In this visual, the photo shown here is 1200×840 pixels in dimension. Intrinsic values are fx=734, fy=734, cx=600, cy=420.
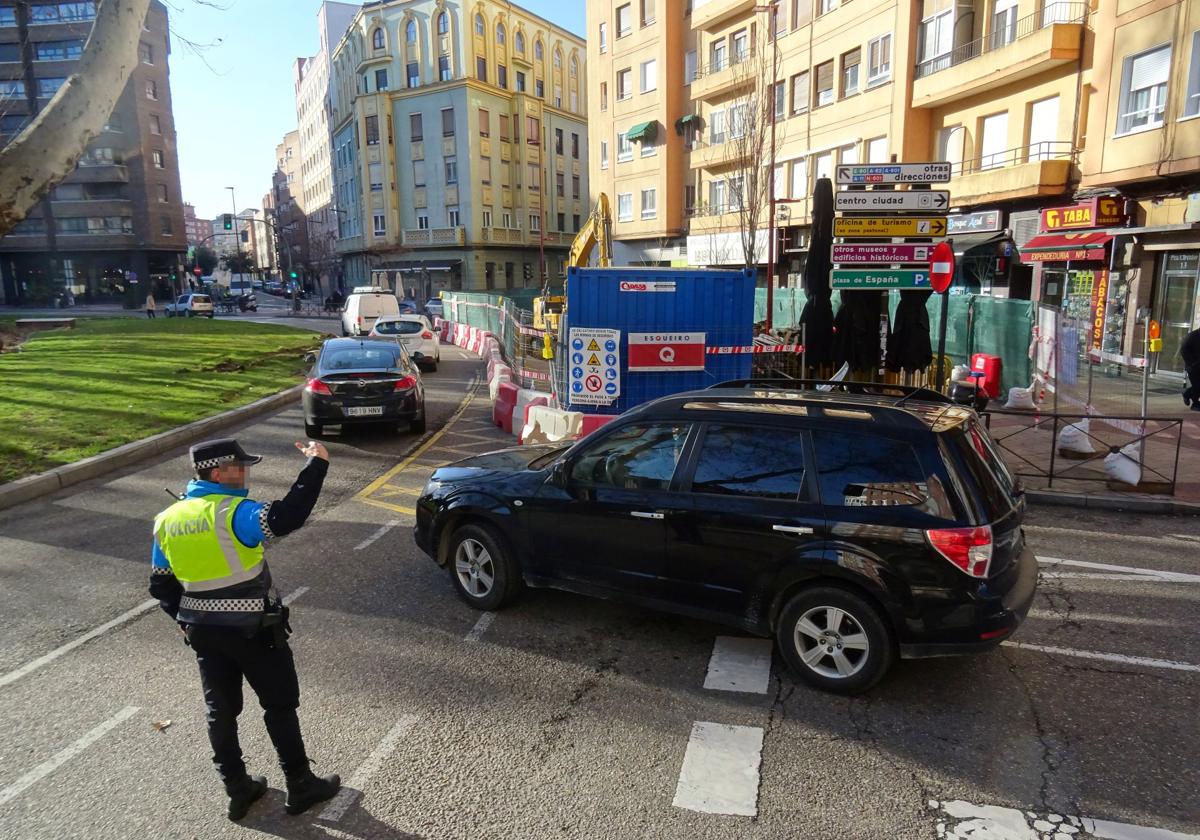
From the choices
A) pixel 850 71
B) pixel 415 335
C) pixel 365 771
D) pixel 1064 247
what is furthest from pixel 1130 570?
pixel 850 71

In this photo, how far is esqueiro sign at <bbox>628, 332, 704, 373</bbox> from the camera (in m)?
10.7

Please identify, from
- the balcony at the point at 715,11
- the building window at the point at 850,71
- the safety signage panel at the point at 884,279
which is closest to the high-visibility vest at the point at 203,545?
the safety signage panel at the point at 884,279

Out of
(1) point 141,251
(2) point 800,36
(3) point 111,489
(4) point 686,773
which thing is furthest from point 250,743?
Answer: (1) point 141,251

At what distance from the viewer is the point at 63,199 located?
6169 centimetres

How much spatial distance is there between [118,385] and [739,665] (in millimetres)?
14644

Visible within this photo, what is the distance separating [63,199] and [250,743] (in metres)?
74.9

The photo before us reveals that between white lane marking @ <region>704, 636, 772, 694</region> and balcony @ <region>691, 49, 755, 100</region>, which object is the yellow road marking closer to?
white lane marking @ <region>704, 636, 772, 694</region>

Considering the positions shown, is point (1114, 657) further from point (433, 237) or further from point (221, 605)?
point (433, 237)

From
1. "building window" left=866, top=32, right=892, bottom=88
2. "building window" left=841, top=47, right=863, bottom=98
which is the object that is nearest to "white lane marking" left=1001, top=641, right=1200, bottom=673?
"building window" left=866, top=32, right=892, bottom=88

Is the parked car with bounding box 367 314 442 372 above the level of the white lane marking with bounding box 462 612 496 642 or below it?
above

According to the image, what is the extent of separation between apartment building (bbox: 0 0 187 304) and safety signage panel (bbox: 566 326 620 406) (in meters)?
65.5

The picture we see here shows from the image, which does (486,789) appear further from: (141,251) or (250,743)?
(141,251)

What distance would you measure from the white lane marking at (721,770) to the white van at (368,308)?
66.1 feet

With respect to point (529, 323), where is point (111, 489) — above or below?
below
